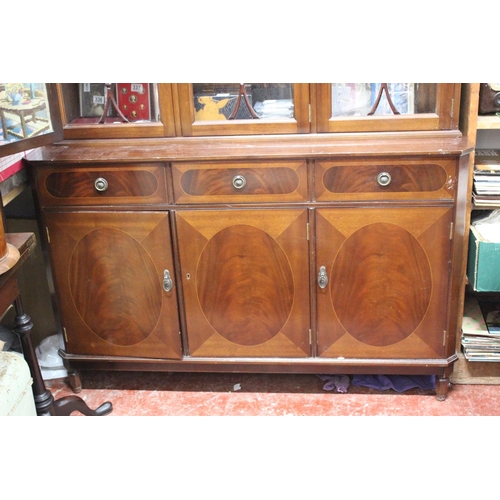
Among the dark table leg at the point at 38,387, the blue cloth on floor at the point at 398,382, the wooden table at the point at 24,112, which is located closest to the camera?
the wooden table at the point at 24,112

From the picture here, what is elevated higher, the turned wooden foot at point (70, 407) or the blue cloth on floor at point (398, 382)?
the turned wooden foot at point (70, 407)

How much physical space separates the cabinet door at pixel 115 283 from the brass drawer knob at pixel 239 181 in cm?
27

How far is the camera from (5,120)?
4.88 feet

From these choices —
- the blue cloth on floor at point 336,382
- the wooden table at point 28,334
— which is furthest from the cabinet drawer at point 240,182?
the blue cloth on floor at point 336,382

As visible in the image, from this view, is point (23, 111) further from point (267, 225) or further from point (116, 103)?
point (267, 225)

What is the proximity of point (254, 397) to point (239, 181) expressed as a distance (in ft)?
2.83

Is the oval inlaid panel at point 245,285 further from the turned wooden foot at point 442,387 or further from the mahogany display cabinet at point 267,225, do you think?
the turned wooden foot at point 442,387

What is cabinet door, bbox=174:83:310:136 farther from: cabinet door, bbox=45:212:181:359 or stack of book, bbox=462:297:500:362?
stack of book, bbox=462:297:500:362

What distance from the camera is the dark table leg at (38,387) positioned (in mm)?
1714

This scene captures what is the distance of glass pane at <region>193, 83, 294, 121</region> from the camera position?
202 cm

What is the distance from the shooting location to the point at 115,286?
6.97 ft

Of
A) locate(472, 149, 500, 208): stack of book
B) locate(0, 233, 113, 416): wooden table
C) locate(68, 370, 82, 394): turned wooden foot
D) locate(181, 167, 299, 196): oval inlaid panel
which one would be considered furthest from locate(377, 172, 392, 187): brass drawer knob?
locate(68, 370, 82, 394): turned wooden foot
